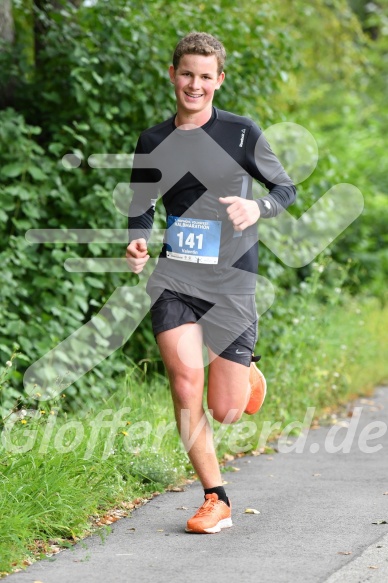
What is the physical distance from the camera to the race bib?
5309 mm

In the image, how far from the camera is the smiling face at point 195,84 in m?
5.28

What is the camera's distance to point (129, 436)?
6.39m

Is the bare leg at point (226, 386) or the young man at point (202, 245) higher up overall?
the young man at point (202, 245)

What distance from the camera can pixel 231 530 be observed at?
17.5ft

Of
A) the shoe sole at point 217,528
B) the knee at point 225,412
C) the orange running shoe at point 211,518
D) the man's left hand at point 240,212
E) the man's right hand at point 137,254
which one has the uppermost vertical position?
the man's left hand at point 240,212

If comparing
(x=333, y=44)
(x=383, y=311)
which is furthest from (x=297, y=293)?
(x=333, y=44)

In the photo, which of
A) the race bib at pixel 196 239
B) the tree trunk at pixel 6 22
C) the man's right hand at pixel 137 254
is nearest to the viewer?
the man's right hand at pixel 137 254

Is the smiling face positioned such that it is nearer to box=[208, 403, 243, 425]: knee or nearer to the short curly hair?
the short curly hair

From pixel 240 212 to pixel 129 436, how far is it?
6.36 ft

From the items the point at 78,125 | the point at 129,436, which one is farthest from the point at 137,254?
the point at 78,125

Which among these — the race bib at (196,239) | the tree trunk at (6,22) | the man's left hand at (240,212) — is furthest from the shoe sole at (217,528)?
the tree trunk at (6,22)

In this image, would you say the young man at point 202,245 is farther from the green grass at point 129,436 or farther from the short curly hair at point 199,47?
the green grass at point 129,436

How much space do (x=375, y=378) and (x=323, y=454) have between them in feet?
11.1

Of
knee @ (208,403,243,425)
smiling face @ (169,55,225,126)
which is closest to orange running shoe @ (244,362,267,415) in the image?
knee @ (208,403,243,425)
